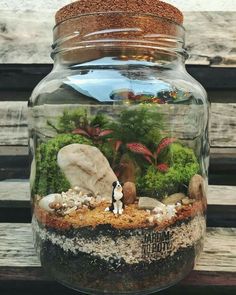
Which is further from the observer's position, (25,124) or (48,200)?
(25,124)

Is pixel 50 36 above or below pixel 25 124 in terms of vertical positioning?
above

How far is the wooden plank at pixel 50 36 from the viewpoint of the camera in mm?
984

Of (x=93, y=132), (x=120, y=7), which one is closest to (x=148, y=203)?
(x=93, y=132)

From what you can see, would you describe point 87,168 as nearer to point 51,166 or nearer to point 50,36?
point 51,166

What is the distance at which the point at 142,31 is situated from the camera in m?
0.63

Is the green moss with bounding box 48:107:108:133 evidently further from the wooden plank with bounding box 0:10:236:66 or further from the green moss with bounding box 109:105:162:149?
the wooden plank with bounding box 0:10:236:66

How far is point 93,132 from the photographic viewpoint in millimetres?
630

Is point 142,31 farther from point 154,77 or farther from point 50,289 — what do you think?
point 50,289

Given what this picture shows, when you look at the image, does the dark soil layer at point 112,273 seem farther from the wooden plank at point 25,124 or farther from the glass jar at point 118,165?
the wooden plank at point 25,124

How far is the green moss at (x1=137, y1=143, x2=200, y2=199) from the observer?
0.62m

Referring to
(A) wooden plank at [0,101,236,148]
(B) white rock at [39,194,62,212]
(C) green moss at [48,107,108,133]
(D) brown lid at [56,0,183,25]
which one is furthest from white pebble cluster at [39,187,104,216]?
(A) wooden plank at [0,101,236,148]

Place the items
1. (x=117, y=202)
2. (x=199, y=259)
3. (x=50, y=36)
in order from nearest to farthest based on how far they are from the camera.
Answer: (x=117, y=202) < (x=199, y=259) < (x=50, y=36)

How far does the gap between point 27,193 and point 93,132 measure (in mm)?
446

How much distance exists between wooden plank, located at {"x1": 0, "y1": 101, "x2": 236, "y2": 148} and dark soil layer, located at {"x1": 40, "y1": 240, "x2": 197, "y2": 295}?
0.41m
